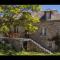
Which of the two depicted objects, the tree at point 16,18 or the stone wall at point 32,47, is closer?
the stone wall at point 32,47

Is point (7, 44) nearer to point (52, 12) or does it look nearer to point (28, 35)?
point (28, 35)

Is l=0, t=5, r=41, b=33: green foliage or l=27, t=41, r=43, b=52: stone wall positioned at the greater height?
l=0, t=5, r=41, b=33: green foliage

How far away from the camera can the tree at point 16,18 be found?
4634 millimetres

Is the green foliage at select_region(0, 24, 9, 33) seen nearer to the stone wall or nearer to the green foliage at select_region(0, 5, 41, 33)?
the green foliage at select_region(0, 5, 41, 33)

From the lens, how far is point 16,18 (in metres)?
4.82

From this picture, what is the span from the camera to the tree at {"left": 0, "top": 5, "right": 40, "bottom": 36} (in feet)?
15.2

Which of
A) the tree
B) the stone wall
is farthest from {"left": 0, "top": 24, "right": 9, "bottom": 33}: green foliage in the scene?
the stone wall

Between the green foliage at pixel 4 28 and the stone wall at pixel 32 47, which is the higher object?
the green foliage at pixel 4 28

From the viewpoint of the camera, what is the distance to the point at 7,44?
181 inches

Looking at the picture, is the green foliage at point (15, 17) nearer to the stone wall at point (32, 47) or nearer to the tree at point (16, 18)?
the tree at point (16, 18)

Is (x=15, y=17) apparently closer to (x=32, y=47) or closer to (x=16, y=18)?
(x=16, y=18)

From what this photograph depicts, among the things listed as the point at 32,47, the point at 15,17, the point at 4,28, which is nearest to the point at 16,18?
the point at 15,17

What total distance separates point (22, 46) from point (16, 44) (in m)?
0.15

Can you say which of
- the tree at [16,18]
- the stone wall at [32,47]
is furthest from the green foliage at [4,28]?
the stone wall at [32,47]
